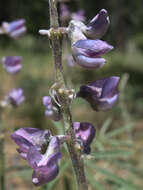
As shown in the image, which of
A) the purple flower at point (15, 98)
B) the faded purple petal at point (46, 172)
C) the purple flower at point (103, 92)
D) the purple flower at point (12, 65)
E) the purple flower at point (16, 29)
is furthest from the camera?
the purple flower at point (15, 98)

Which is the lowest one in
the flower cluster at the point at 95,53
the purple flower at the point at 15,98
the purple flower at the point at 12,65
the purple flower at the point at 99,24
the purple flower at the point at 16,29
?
the purple flower at the point at 15,98

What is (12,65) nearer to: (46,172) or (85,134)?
(85,134)

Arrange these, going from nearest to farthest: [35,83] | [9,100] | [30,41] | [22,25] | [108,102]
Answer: [108,102] < [22,25] < [9,100] < [35,83] < [30,41]

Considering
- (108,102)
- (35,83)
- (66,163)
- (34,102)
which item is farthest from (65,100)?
(35,83)

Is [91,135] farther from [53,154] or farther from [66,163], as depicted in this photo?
[66,163]

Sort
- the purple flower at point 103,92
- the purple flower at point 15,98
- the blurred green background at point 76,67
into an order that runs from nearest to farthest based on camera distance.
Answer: the purple flower at point 103,92 < the purple flower at point 15,98 < the blurred green background at point 76,67

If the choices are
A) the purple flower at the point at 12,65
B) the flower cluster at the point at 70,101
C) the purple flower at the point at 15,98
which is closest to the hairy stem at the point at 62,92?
the flower cluster at the point at 70,101

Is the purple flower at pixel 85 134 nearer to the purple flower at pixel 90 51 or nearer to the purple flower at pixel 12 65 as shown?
the purple flower at pixel 90 51
